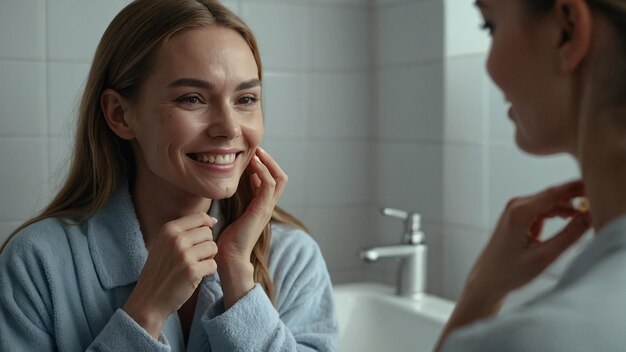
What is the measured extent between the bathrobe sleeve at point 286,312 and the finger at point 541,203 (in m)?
0.53

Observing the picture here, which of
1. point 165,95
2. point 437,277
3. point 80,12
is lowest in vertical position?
point 437,277

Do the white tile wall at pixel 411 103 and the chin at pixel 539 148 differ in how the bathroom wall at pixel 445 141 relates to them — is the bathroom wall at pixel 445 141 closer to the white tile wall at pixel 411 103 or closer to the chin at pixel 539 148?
the white tile wall at pixel 411 103

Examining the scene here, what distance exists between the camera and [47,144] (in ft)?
5.08

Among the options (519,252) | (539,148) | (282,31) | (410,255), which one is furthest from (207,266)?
(282,31)

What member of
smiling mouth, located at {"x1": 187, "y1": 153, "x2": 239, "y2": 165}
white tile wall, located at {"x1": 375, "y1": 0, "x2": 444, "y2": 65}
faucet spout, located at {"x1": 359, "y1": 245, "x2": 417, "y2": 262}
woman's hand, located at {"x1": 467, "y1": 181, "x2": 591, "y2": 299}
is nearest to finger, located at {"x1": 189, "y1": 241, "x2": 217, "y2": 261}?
smiling mouth, located at {"x1": 187, "y1": 153, "x2": 239, "y2": 165}

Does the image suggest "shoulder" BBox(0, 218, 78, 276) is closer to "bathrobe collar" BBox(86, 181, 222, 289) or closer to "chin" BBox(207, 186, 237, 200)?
"bathrobe collar" BBox(86, 181, 222, 289)

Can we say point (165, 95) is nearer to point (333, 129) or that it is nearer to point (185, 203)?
point (185, 203)

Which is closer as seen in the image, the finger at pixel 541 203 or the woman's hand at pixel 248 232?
the finger at pixel 541 203

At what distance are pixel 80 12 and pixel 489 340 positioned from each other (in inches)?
50.4

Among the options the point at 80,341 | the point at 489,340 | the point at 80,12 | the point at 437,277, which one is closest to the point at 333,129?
the point at 437,277

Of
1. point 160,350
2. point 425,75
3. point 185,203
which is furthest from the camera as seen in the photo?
point 425,75

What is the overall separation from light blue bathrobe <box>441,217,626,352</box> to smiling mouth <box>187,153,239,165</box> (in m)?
0.68

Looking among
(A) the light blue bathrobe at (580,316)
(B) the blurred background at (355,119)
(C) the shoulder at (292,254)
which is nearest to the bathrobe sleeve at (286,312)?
(C) the shoulder at (292,254)

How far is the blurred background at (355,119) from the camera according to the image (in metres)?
1.53
